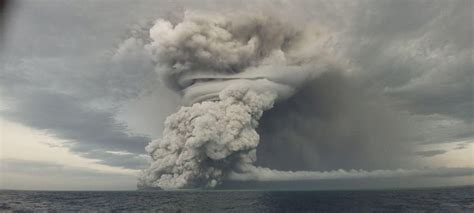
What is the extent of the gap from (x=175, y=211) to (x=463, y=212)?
156 feet

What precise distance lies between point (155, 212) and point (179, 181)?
76.5 metres

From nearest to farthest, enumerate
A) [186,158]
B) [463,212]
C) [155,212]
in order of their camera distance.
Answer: [463,212]
[155,212]
[186,158]

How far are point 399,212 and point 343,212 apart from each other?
29.7 feet

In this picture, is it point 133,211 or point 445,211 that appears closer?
point 445,211

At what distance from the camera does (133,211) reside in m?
67.0

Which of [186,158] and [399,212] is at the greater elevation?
[186,158]

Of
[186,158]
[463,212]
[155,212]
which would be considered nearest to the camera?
[463,212]

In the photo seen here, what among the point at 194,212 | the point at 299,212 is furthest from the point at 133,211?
the point at 299,212

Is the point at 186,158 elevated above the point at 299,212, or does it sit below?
above

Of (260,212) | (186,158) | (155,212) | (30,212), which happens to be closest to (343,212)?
(260,212)

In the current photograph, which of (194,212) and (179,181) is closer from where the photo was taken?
(194,212)

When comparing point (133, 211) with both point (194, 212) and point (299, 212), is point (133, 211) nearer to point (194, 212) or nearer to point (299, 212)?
point (194, 212)

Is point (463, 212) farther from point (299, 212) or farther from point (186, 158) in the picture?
point (186, 158)

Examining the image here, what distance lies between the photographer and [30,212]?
2474 inches
